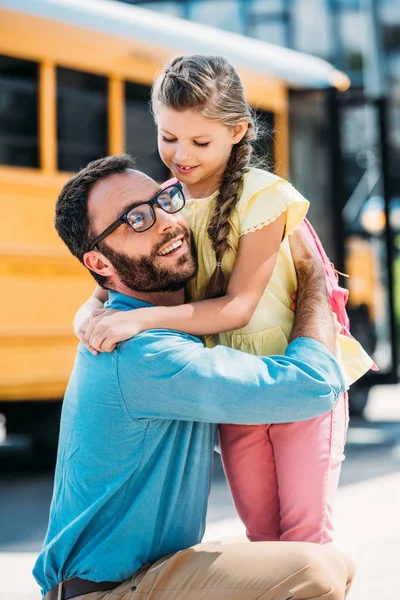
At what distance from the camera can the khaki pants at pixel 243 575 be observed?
2004mm

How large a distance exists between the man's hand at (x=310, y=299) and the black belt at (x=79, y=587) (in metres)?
0.66

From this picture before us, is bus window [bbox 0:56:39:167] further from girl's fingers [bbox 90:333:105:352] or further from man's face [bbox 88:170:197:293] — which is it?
girl's fingers [bbox 90:333:105:352]

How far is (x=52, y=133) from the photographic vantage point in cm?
604

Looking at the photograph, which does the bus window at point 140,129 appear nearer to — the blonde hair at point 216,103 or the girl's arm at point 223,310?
the blonde hair at point 216,103

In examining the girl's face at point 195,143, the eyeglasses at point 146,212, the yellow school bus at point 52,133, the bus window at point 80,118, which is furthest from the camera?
the bus window at point 80,118

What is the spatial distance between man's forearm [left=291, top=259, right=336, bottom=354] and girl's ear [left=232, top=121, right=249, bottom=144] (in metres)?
0.35

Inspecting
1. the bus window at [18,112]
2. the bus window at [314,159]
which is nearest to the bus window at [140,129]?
the bus window at [18,112]

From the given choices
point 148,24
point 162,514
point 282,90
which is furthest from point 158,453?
point 282,90

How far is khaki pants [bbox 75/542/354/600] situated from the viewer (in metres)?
2.00

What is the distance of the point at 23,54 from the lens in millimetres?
5859

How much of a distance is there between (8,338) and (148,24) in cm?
225

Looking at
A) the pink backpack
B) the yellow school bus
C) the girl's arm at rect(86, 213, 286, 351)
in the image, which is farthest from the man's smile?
the yellow school bus

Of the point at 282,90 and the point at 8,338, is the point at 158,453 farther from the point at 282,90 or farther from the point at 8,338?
the point at 282,90

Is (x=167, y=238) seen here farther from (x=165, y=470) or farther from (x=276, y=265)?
(x=165, y=470)
